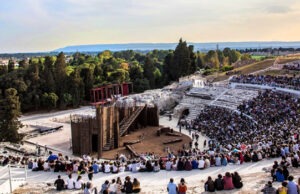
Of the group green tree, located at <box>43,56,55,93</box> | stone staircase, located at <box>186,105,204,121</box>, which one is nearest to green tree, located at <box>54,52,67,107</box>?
green tree, located at <box>43,56,55,93</box>

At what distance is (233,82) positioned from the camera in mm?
54719

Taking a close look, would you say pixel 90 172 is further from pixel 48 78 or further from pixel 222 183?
pixel 48 78

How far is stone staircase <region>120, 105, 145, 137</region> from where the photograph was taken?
143ft

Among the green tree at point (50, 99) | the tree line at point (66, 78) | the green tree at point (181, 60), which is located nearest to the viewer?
the green tree at point (50, 99)

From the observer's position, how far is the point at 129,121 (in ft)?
147

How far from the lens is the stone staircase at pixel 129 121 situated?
4343 cm

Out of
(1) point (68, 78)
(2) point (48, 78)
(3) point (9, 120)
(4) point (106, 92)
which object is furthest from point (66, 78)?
(3) point (9, 120)

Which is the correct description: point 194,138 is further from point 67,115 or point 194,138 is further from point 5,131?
point 67,115

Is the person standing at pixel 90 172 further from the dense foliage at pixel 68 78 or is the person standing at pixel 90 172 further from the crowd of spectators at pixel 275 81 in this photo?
the dense foliage at pixel 68 78

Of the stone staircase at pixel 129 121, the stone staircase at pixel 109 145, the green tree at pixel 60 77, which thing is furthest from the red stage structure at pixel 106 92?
the stone staircase at pixel 109 145

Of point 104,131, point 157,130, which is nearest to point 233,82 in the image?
point 157,130

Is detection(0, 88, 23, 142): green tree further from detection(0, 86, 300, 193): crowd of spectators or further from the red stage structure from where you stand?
the red stage structure

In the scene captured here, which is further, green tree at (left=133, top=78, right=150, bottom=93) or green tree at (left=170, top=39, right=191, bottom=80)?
green tree at (left=133, top=78, right=150, bottom=93)

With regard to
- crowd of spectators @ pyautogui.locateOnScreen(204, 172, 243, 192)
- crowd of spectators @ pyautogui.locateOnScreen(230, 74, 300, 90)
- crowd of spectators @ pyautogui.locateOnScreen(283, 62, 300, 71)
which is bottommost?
crowd of spectators @ pyautogui.locateOnScreen(204, 172, 243, 192)
